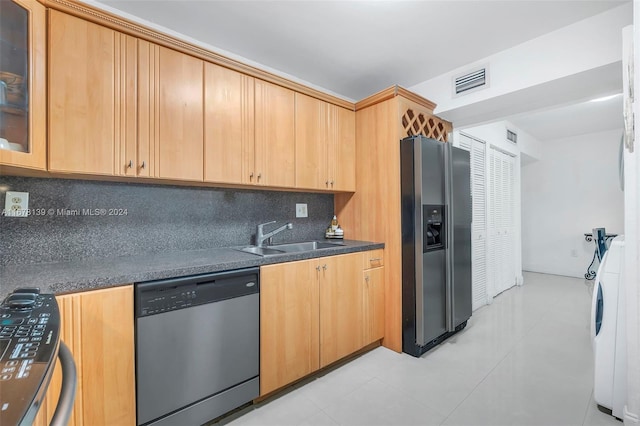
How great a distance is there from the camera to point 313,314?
1989 mm

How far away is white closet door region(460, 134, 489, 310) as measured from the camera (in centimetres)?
339

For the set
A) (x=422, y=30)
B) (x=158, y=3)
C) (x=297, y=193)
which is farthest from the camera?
(x=297, y=193)

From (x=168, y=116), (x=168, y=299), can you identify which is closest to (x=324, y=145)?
(x=168, y=116)

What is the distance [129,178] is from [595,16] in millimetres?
3175

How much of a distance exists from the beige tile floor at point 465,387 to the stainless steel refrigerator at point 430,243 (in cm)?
24

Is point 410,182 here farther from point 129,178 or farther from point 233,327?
point 129,178

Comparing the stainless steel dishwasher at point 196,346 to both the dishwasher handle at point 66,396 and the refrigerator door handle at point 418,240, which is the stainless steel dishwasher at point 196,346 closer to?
the dishwasher handle at point 66,396

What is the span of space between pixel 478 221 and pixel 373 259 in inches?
74.0

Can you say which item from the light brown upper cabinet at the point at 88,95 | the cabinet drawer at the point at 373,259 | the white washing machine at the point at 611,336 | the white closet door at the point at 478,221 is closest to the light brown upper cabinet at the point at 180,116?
the light brown upper cabinet at the point at 88,95

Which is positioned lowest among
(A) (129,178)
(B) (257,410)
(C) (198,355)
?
(B) (257,410)

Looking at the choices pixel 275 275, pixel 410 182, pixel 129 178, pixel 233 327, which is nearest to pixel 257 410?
pixel 233 327

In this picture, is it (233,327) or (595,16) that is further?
(595,16)

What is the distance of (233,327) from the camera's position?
1.61 meters

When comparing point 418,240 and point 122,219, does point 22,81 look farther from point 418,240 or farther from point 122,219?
point 418,240
